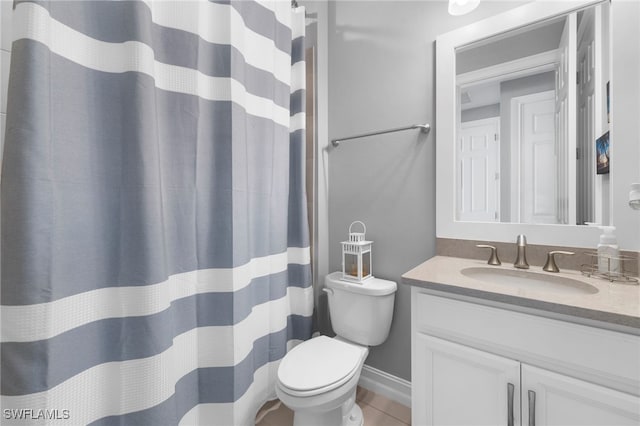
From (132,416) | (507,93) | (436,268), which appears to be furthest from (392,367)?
(507,93)

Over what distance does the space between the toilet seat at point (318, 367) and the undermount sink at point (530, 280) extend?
63cm

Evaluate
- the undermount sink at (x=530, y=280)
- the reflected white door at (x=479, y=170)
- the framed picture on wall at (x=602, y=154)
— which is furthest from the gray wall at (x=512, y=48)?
the undermount sink at (x=530, y=280)

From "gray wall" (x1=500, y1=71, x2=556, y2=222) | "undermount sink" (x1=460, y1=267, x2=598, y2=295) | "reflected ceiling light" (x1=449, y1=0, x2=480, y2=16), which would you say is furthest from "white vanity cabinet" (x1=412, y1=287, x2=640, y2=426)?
"reflected ceiling light" (x1=449, y1=0, x2=480, y2=16)

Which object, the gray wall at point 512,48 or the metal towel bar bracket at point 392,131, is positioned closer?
the gray wall at point 512,48

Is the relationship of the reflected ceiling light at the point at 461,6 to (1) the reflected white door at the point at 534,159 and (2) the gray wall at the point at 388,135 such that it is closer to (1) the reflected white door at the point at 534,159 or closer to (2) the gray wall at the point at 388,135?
(2) the gray wall at the point at 388,135

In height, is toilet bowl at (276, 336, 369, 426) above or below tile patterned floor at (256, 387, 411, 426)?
above

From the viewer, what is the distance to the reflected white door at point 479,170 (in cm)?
126

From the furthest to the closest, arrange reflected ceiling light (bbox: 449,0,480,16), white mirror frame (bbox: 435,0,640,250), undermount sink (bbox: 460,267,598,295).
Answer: reflected ceiling light (bbox: 449,0,480,16), white mirror frame (bbox: 435,0,640,250), undermount sink (bbox: 460,267,598,295)

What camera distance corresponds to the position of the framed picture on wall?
1.02 metres

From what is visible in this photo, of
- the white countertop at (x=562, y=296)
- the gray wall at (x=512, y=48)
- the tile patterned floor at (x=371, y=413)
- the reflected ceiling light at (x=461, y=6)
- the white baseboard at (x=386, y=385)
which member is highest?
the reflected ceiling light at (x=461, y=6)

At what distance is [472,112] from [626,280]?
86 cm

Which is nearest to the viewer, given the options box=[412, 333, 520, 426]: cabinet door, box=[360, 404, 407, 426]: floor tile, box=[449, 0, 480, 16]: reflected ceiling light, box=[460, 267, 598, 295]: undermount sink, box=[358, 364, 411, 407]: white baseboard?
box=[412, 333, 520, 426]: cabinet door

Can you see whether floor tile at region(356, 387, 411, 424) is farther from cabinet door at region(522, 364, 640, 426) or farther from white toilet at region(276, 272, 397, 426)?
cabinet door at region(522, 364, 640, 426)

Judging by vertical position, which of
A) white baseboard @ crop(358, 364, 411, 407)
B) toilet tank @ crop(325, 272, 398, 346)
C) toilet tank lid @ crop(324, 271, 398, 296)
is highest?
toilet tank lid @ crop(324, 271, 398, 296)
